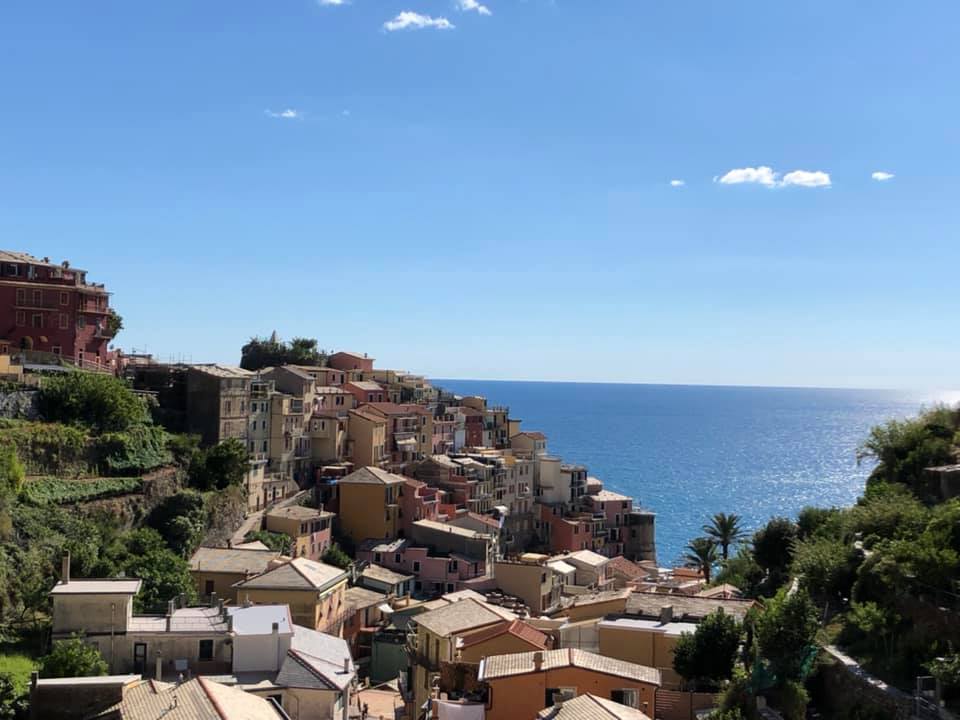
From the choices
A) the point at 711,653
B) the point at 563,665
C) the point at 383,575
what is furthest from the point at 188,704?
the point at 383,575

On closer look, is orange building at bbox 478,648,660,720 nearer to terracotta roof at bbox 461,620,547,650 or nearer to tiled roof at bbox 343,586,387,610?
terracotta roof at bbox 461,620,547,650

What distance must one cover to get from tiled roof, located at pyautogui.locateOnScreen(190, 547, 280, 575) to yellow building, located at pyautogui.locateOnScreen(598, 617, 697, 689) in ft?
59.7

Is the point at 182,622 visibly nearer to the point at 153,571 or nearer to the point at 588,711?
the point at 153,571

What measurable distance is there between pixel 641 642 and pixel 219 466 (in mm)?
29519

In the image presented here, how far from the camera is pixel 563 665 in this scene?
87.7 feet

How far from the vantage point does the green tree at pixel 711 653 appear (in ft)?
92.2

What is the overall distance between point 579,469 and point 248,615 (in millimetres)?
53281

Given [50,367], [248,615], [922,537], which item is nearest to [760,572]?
[922,537]

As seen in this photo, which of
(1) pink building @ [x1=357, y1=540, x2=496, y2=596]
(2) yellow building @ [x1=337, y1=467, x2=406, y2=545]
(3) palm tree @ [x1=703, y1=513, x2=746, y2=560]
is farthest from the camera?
(3) palm tree @ [x1=703, y1=513, x2=746, y2=560]

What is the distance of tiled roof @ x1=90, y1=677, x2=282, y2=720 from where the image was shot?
896 inches

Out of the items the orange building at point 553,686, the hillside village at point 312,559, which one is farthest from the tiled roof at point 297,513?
the orange building at point 553,686

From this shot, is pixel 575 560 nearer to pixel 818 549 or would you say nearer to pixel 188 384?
pixel 188 384

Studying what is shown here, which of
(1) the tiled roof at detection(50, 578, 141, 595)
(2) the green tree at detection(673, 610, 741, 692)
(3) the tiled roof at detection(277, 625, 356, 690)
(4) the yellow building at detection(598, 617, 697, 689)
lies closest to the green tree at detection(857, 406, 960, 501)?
(2) the green tree at detection(673, 610, 741, 692)

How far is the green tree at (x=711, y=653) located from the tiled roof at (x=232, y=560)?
22.1 metres
